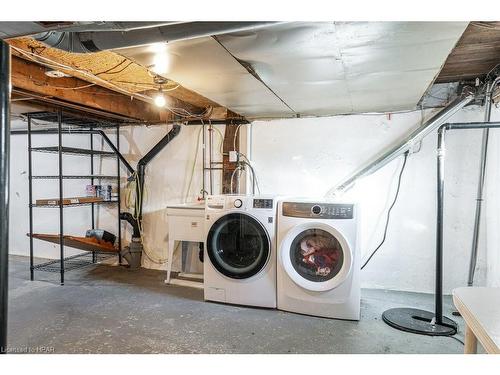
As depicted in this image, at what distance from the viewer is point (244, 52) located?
185 cm

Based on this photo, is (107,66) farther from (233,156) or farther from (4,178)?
(233,156)

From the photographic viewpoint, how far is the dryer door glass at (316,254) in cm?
273

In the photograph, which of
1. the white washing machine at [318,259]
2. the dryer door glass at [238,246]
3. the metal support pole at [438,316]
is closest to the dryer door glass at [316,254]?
the white washing machine at [318,259]

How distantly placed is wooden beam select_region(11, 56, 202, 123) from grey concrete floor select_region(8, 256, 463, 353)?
1976mm

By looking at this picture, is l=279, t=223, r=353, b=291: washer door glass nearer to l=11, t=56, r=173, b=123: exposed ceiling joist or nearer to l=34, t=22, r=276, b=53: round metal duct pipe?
l=34, t=22, r=276, b=53: round metal duct pipe

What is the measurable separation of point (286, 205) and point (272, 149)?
1.10m

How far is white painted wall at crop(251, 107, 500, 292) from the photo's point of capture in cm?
311

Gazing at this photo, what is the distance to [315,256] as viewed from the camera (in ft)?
9.27

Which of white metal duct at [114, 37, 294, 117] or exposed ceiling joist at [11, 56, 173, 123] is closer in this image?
white metal duct at [114, 37, 294, 117]

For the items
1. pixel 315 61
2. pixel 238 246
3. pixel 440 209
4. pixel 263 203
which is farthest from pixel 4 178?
pixel 440 209

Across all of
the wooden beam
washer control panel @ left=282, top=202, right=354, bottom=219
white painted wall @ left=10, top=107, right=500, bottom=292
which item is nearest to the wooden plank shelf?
white painted wall @ left=10, top=107, right=500, bottom=292

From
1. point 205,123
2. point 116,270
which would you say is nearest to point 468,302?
point 205,123

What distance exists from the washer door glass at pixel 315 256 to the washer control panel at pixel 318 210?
0.28ft

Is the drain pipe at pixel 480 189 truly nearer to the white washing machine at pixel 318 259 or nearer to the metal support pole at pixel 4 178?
the white washing machine at pixel 318 259
